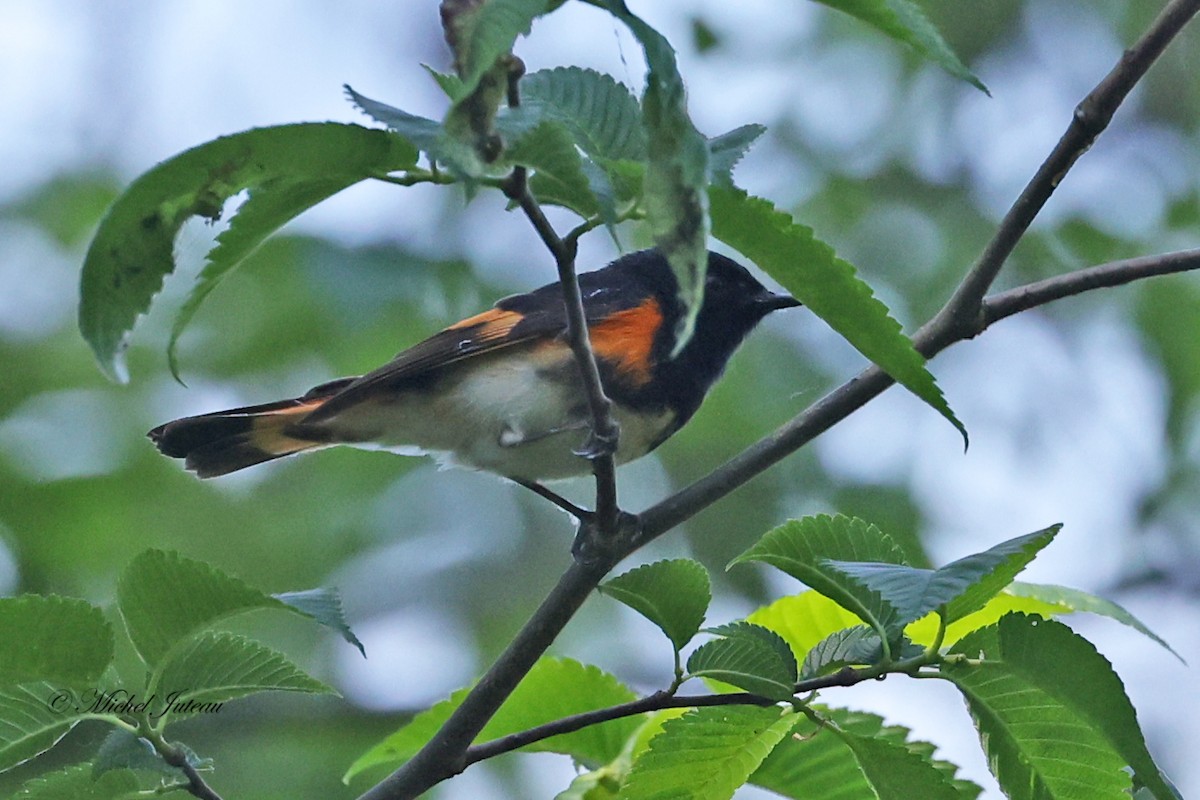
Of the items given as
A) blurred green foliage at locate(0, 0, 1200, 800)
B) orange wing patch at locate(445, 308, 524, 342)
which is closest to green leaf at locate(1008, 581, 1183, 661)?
orange wing patch at locate(445, 308, 524, 342)

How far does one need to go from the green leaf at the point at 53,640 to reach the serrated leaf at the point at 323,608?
0.24m

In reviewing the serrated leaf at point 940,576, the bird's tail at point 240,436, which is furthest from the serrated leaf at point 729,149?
the bird's tail at point 240,436

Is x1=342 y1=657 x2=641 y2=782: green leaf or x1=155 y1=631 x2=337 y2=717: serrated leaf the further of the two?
x1=342 y1=657 x2=641 y2=782: green leaf

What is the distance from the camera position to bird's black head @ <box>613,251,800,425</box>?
327 cm

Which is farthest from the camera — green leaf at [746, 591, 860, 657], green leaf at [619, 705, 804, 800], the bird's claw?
green leaf at [746, 591, 860, 657]

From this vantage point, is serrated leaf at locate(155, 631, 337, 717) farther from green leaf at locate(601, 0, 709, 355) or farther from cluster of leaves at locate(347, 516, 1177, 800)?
green leaf at locate(601, 0, 709, 355)

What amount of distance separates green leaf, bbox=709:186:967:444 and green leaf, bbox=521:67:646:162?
0.38 feet

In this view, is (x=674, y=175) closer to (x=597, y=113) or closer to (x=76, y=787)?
(x=597, y=113)

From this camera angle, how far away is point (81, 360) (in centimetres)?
603

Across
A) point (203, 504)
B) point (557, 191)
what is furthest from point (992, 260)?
point (203, 504)

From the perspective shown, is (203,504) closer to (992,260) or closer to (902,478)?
(902,478)

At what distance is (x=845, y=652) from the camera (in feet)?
5.44

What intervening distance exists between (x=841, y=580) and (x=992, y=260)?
542 millimetres

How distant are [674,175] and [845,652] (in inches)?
33.4
